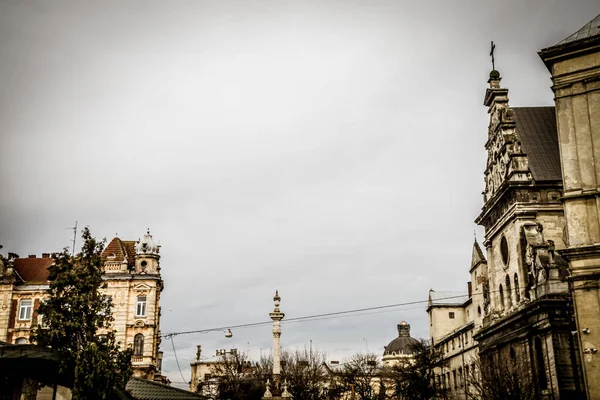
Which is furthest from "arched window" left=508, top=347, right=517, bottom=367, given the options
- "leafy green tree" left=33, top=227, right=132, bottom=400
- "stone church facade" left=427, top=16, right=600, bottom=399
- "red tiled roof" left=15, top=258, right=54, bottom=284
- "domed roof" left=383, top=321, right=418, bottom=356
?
"domed roof" left=383, top=321, right=418, bottom=356

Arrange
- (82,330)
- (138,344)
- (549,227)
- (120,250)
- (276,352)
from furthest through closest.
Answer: (120,250) → (138,344) → (276,352) → (549,227) → (82,330)

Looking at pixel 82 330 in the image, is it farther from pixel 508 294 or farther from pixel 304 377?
pixel 304 377

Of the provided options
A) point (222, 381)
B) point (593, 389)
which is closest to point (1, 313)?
point (222, 381)

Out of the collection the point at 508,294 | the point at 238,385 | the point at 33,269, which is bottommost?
the point at 238,385

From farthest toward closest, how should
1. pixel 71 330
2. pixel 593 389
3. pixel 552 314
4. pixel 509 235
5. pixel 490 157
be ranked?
pixel 490 157, pixel 509 235, pixel 552 314, pixel 593 389, pixel 71 330

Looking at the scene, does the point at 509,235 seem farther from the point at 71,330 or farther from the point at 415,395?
the point at 71,330

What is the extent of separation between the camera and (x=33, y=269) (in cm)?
6025

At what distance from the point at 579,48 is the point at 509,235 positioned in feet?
57.6

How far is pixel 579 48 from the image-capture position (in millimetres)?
25078

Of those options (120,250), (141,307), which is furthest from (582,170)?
(120,250)

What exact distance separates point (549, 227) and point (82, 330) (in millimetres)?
28684

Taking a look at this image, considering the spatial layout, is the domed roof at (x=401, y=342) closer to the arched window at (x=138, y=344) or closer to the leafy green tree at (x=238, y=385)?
the leafy green tree at (x=238, y=385)

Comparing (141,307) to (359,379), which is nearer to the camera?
(141,307)

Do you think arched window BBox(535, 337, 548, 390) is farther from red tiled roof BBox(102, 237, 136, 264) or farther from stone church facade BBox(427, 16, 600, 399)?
red tiled roof BBox(102, 237, 136, 264)
